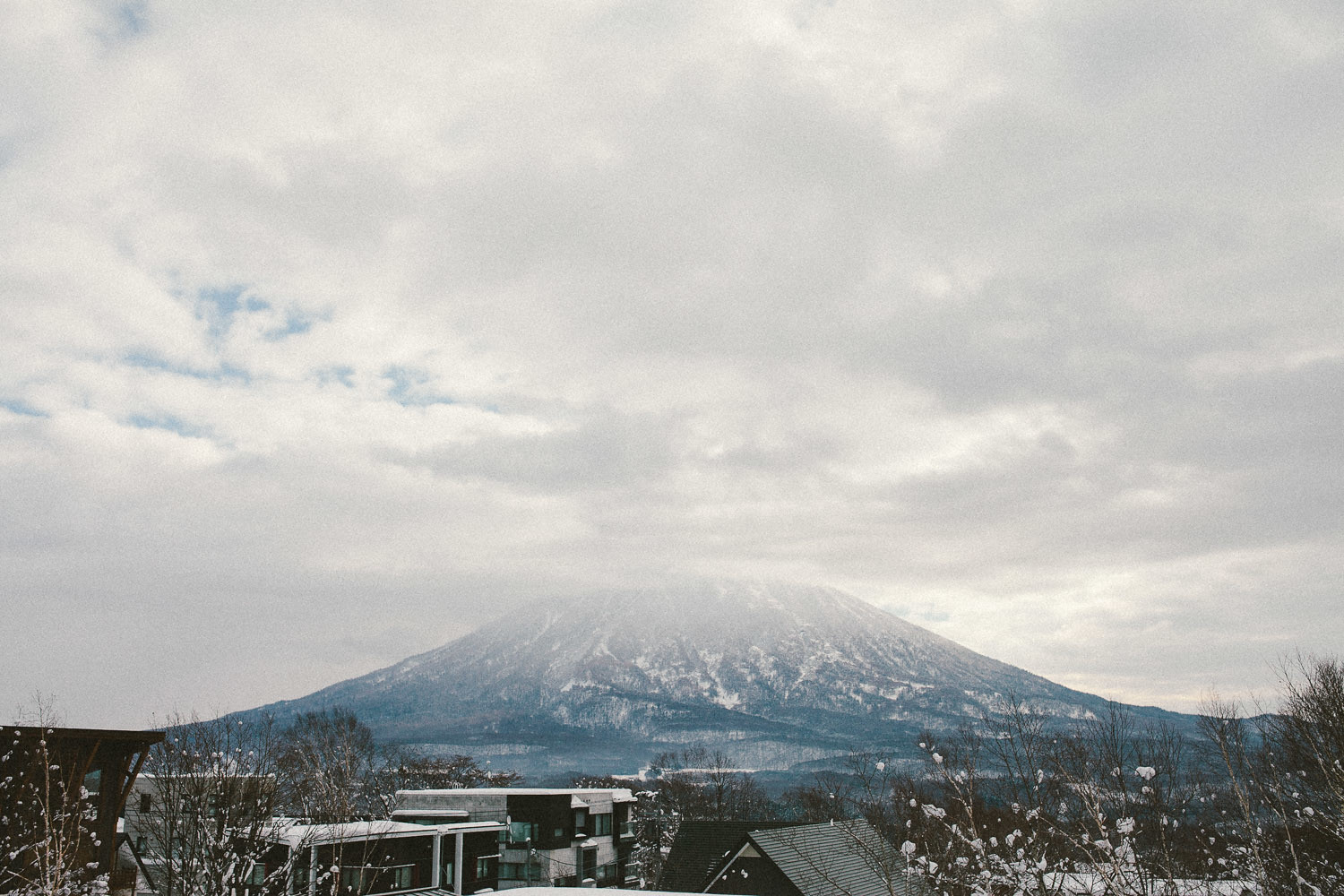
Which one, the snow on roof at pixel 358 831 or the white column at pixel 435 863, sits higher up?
the snow on roof at pixel 358 831

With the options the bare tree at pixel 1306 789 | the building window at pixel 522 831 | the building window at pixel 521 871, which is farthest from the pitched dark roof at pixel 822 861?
the building window at pixel 521 871

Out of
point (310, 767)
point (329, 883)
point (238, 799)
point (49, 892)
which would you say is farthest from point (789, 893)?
point (310, 767)

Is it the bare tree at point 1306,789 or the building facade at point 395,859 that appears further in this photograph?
the building facade at point 395,859

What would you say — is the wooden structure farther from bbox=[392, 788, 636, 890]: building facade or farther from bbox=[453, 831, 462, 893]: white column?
bbox=[392, 788, 636, 890]: building facade

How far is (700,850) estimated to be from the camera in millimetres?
36125

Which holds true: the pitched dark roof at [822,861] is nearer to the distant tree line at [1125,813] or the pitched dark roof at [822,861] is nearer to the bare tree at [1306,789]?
the distant tree line at [1125,813]

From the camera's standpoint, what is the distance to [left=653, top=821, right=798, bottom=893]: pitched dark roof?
114ft

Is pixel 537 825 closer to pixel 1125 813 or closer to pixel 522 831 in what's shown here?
pixel 522 831

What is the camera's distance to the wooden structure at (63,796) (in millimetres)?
16312

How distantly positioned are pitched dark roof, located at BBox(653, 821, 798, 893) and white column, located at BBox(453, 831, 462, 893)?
10356 millimetres

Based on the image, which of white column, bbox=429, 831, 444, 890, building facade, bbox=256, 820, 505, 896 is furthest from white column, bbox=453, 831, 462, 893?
white column, bbox=429, 831, 444, 890

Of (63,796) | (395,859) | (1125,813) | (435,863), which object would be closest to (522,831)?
(435,863)

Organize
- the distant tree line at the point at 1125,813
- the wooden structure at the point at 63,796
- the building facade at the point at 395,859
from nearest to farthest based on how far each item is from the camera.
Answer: the distant tree line at the point at 1125,813
the wooden structure at the point at 63,796
the building facade at the point at 395,859

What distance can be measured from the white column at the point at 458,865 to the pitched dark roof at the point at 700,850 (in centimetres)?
1036
